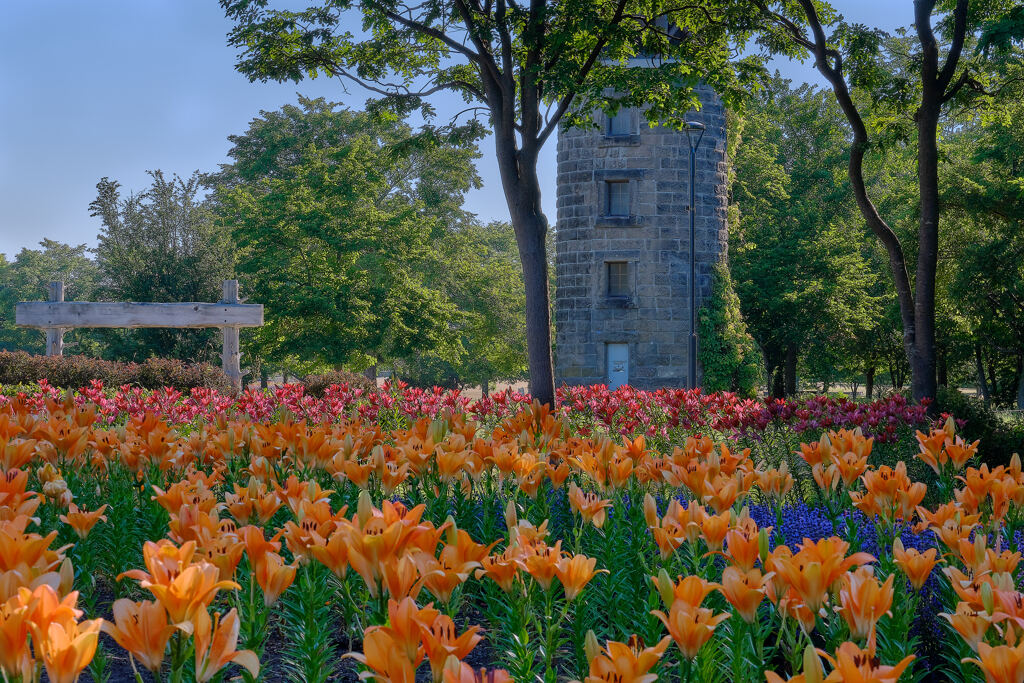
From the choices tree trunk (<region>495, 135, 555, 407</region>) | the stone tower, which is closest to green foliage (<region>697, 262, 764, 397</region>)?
the stone tower

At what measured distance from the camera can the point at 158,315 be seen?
20000mm

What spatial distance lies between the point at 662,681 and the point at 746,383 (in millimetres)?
26370

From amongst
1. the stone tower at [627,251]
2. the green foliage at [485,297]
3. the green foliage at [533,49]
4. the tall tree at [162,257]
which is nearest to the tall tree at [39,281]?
the tall tree at [162,257]

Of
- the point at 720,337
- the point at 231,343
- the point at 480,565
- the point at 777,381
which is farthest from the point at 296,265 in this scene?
the point at 480,565

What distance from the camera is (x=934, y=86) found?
1407cm

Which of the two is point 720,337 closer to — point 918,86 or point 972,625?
point 918,86

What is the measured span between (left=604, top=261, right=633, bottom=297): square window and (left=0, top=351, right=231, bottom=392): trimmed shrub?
12.4 meters

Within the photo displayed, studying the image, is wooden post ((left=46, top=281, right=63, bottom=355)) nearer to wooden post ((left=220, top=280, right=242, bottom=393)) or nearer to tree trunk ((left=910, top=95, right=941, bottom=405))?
wooden post ((left=220, top=280, right=242, bottom=393))

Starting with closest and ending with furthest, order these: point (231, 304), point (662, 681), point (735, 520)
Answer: point (662, 681) → point (735, 520) → point (231, 304)

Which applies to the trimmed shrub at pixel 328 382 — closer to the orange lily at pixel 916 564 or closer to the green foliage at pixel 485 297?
the orange lily at pixel 916 564

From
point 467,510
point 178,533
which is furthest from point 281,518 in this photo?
point 178,533

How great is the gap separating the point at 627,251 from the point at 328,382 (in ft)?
38.9

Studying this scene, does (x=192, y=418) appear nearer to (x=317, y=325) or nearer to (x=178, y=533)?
(x=178, y=533)

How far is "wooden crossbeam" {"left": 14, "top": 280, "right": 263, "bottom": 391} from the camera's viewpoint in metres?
19.8
